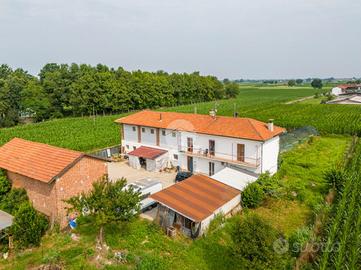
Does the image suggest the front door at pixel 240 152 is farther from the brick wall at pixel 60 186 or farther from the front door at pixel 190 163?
the brick wall at pixel 60 186

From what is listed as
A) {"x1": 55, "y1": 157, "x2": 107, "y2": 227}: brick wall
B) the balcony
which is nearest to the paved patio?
the balcony

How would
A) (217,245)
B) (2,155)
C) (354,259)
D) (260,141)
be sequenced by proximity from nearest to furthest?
(354,259)
(217,245)
(2,155)
(260,141)

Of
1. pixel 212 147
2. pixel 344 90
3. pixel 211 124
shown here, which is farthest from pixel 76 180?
pixel 344 90

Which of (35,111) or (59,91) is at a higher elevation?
(59,91)

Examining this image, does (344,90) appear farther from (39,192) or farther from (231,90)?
(39,192)

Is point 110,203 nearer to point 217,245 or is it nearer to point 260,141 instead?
point 217,245

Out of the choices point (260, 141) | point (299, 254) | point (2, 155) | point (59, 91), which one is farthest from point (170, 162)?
point (59, 91)
